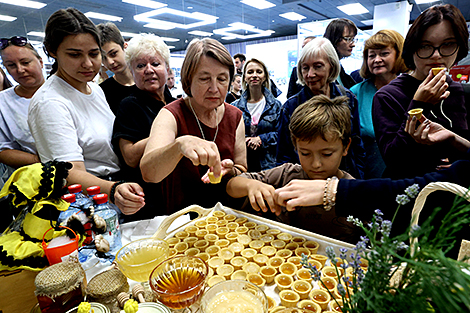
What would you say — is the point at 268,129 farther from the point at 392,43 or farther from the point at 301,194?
the point at 301,194

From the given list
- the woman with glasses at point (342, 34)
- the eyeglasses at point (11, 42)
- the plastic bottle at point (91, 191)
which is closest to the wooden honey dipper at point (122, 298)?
the plastic bottle at point (91, 191)

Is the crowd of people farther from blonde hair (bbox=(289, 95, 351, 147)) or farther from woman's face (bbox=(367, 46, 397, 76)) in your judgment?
woman's face (bbox=(367, 46, 397, 76))

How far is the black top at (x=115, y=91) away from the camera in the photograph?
2.32 m

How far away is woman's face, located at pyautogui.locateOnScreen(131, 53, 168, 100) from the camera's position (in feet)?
6.18

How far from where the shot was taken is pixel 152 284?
747mm

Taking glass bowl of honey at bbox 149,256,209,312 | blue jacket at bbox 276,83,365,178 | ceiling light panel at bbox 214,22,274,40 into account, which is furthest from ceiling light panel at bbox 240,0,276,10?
glass bowl of honey at bbox 149,256,209,312

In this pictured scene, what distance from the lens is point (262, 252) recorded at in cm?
104

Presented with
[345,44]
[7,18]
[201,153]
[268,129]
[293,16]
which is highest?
[293,16]

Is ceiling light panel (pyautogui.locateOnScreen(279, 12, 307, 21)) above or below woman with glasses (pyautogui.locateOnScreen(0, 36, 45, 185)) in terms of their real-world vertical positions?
above

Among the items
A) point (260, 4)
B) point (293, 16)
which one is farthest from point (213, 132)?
point (293, 16)

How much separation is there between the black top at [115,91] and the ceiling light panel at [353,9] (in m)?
9.48

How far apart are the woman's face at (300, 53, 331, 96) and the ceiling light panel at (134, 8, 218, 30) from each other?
7854 millimetres

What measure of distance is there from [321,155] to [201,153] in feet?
2.30

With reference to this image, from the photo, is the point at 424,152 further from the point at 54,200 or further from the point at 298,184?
the point at 54,200
